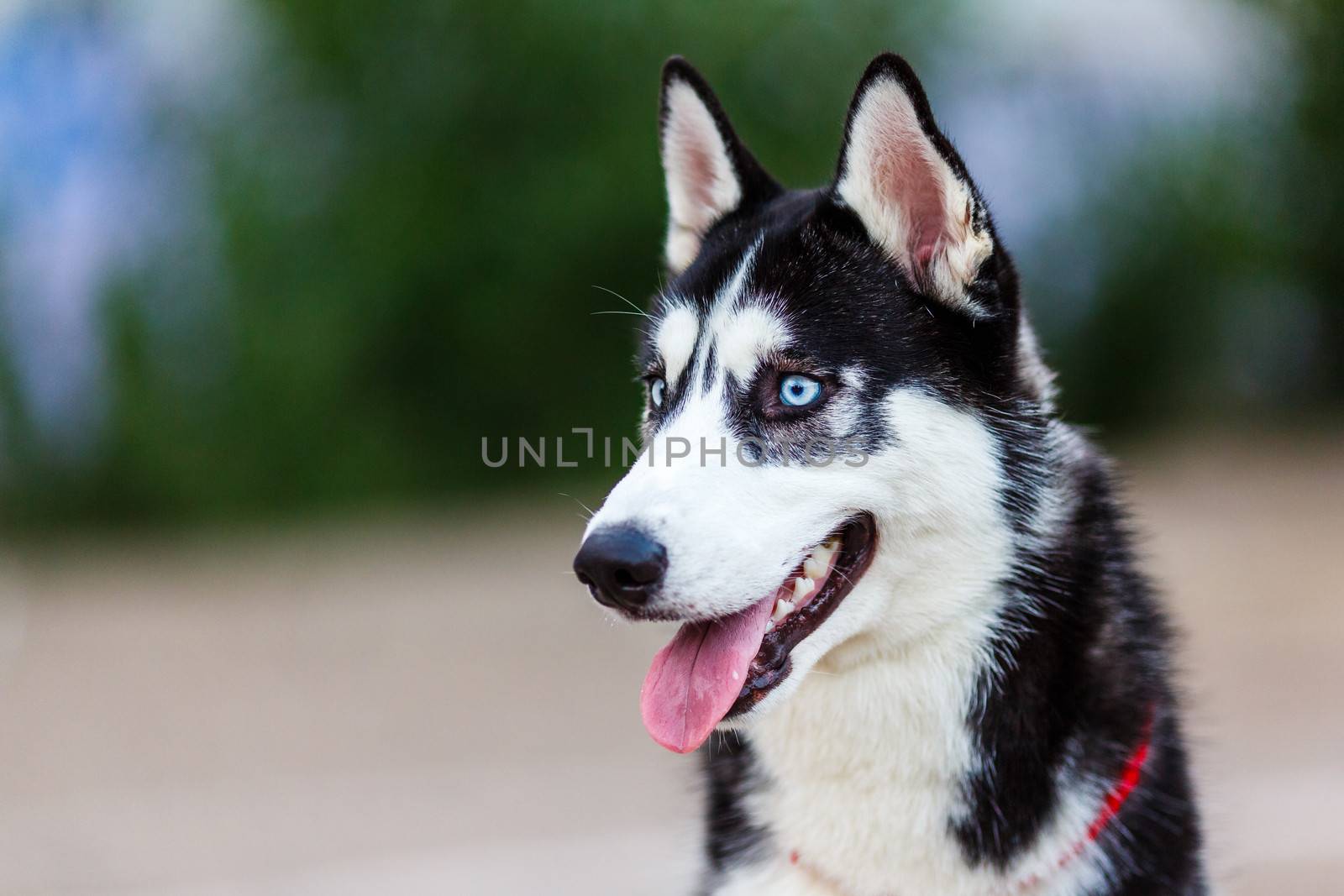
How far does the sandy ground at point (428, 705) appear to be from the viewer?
15.5 ft

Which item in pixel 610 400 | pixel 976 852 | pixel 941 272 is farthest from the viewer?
pixel 610 400

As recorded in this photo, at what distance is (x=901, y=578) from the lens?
243 centimetres

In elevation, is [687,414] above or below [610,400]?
above

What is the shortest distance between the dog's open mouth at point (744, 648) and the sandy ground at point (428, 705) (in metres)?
0.91

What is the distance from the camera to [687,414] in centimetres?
250

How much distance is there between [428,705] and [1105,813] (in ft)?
16.4

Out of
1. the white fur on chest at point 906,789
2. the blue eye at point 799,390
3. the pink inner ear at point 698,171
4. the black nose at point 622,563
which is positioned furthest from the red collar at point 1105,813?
the pink inner ear at point 698,171

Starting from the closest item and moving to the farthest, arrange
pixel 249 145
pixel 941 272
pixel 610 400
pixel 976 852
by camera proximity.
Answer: pixel 976 852 → pixel 941 272 → pixel 249 145 → pixel 610 400

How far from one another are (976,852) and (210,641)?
6984 millimetres

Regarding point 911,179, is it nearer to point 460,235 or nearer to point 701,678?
point 701,678

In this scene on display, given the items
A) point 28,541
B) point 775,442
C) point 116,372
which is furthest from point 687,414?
point 28,541

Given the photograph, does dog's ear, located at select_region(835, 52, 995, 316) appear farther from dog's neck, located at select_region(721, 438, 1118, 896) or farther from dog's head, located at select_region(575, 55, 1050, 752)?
dog's neck, located at select_region(721, 438, 1118, 896)

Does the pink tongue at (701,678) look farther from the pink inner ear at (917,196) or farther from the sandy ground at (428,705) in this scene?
the sandy ground at (428,705)

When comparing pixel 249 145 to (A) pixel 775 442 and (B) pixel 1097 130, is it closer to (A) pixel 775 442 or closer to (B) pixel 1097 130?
(B) pixel 1097 130
